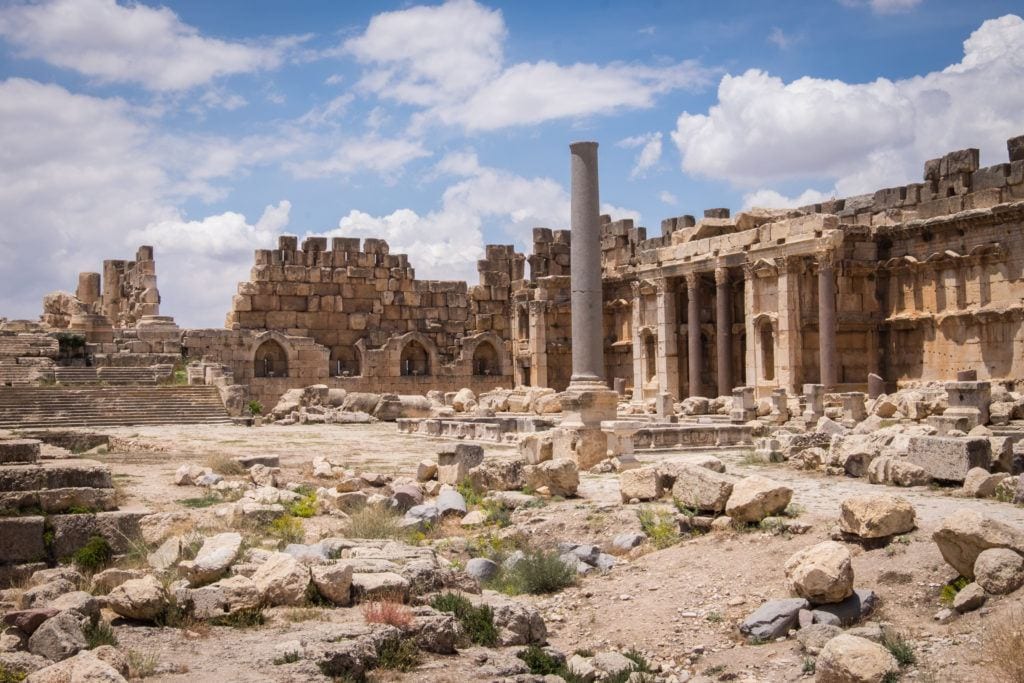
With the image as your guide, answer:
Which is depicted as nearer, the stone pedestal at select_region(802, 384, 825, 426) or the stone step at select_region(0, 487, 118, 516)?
the stone step at select_region(0, 487, 118, 516)

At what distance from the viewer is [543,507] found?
1372 cm

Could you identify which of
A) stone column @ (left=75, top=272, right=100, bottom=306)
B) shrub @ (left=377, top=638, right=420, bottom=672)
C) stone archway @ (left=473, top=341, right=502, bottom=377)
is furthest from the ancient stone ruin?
stone column @ (left=75, top=272, right=100, bottom=306)

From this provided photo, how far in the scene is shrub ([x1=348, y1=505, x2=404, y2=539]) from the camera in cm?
1180

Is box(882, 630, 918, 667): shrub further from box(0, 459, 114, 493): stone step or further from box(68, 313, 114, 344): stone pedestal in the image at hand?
box(68, 313, 114, 344): stone pedestal

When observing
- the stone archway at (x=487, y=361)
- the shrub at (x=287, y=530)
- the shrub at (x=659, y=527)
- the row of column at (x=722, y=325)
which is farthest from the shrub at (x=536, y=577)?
the stone archway at (x=487, y=361)

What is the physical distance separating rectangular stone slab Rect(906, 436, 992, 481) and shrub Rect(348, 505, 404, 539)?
21.7ft

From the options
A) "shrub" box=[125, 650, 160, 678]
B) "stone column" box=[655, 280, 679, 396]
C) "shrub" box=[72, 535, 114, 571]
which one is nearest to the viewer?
"shrub" box=[125, 650, 160, 678]

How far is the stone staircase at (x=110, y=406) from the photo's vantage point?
→ 2698cm

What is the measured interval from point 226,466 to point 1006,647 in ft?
39.3

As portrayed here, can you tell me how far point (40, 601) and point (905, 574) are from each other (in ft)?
22.7

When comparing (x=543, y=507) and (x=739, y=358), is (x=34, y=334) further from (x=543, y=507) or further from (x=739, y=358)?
(x=543, y=507)

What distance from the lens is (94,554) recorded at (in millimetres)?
9562

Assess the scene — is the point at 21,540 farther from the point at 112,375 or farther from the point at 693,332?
the point at 693,332

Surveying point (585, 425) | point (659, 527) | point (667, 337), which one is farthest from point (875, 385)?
point (659, 527)
